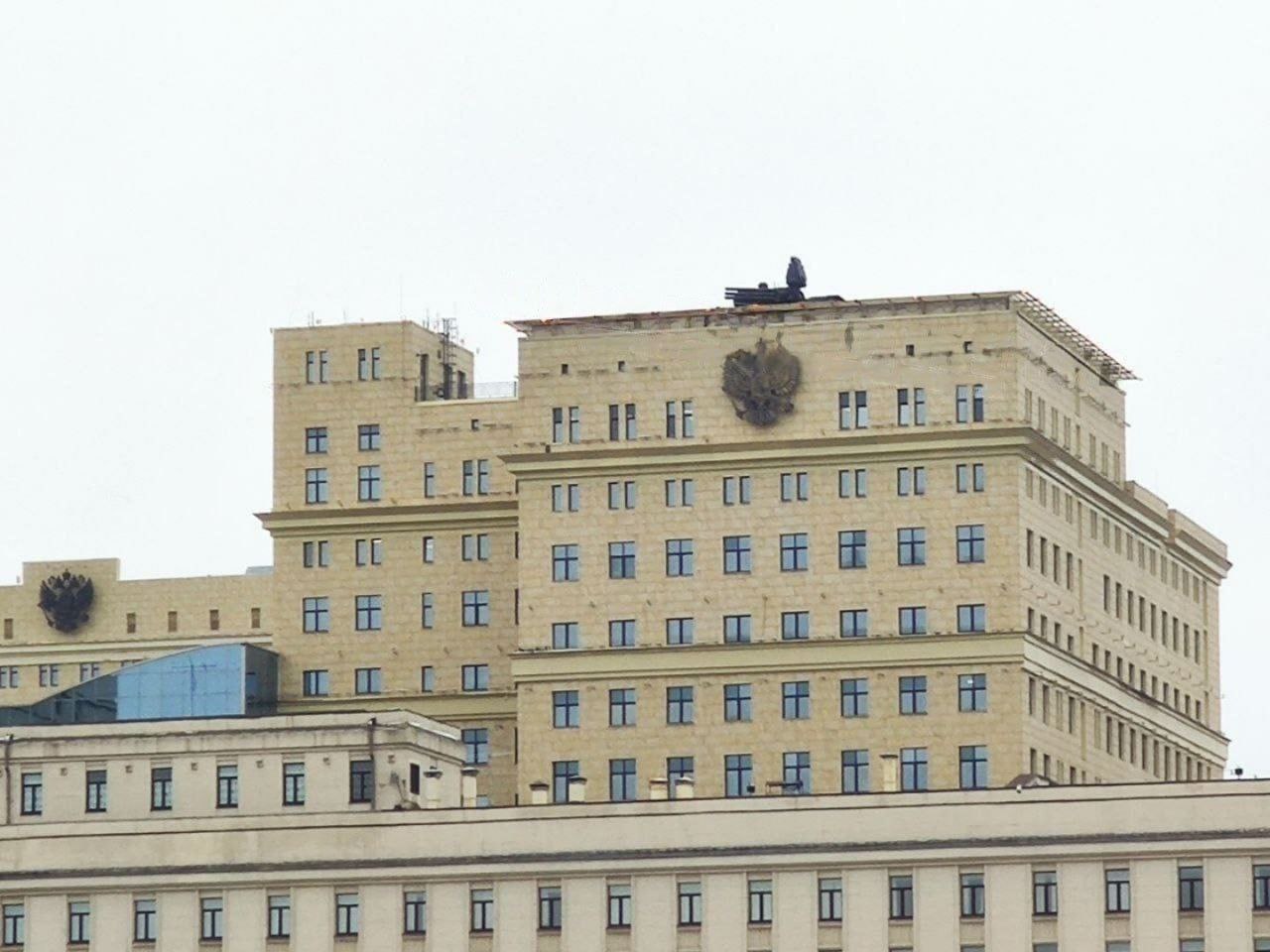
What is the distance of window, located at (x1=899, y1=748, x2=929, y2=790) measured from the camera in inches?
7352

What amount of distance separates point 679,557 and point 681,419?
18.8 feet

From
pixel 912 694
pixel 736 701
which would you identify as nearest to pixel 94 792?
pixel 736 701

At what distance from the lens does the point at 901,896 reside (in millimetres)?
170250

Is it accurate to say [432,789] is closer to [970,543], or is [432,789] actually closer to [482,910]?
[482,910]

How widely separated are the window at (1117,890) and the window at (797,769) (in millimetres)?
22283

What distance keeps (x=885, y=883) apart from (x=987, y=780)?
16.5 m

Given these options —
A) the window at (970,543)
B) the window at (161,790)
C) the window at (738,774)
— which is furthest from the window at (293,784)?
the window at (970,543)

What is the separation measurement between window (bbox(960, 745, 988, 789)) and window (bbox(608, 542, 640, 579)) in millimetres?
15300

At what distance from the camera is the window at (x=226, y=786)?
18162cm

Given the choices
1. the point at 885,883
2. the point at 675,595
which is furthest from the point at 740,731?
the point at 885,883

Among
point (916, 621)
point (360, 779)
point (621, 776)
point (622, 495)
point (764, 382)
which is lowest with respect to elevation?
point (360, 779)

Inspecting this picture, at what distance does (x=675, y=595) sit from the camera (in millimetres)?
192375

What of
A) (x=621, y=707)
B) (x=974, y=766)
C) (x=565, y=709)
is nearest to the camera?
(x=974, y=766)

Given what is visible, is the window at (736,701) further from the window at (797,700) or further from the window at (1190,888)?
the window at (1190,888)
